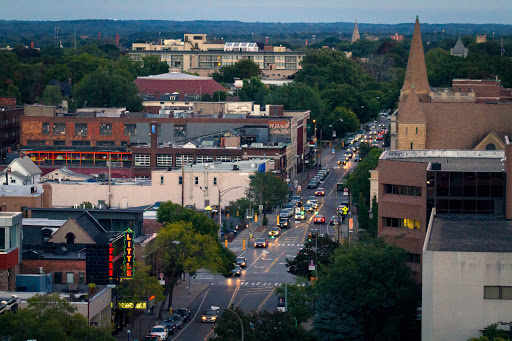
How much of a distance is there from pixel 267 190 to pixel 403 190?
142 feet

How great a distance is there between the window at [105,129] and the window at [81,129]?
86.3 inches

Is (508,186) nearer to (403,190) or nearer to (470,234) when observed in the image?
(470,234)

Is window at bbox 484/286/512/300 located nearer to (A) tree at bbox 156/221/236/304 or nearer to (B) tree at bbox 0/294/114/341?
(B) tree at bbox 0/294/114/341

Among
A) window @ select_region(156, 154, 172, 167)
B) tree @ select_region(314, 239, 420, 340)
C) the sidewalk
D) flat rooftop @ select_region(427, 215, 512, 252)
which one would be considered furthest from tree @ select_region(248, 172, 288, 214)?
A: tree @ select_region(314, 239, 420, 340)

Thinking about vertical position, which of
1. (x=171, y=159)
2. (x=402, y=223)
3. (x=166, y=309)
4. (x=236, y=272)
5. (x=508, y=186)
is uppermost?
(x=508, y=186)

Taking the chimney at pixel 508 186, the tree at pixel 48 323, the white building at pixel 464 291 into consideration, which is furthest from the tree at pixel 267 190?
the white building at pixel 464 291

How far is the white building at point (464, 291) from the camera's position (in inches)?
2426

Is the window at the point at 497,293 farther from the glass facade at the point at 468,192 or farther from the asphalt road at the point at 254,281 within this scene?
the glass facade at the point at 468,192

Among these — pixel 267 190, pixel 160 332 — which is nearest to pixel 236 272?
pixel 160 332

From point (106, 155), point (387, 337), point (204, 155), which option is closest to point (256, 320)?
point (387, 337)

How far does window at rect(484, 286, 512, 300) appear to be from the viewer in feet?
203

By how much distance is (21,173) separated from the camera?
436 feet

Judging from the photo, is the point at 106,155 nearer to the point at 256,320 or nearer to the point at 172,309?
the point at 172,309

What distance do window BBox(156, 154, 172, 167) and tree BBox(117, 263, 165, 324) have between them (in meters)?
66.7
